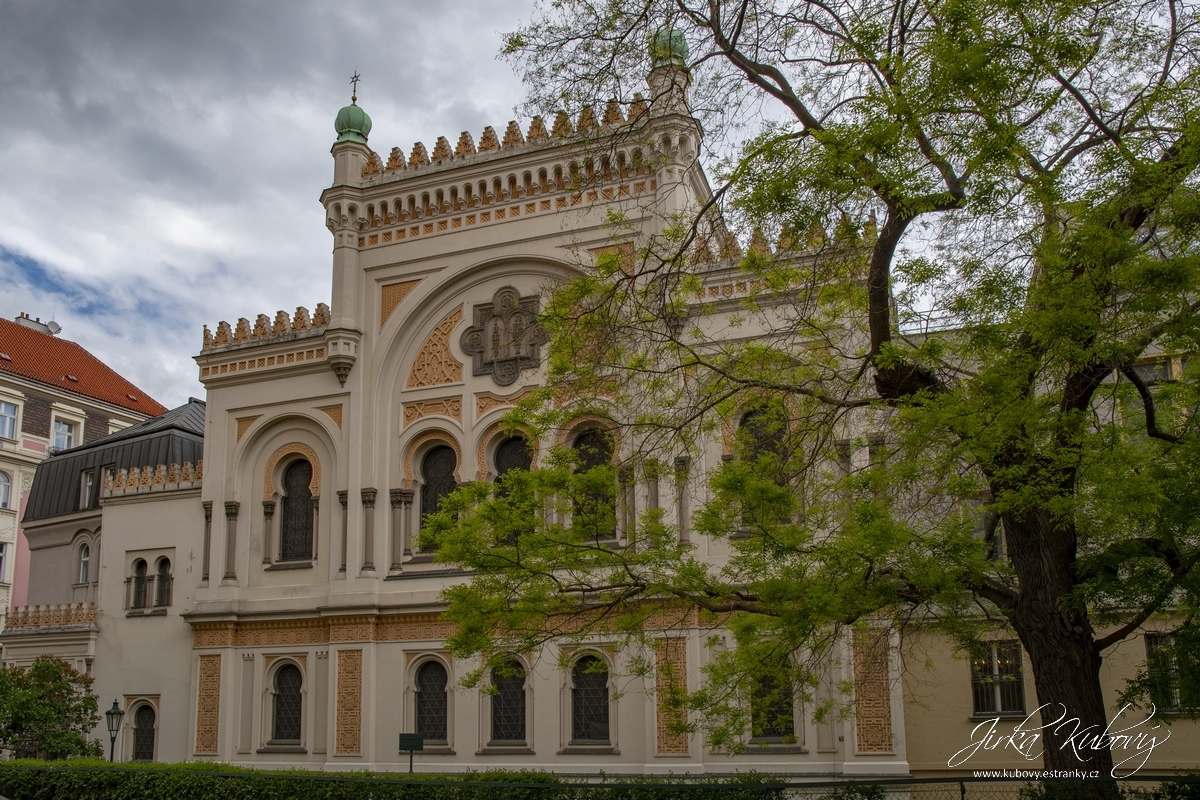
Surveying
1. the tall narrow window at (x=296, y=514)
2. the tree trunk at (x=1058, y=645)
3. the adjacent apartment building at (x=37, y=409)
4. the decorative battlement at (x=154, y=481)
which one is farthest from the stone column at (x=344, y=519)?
the adjacent apartment building at (x=37, y=409)

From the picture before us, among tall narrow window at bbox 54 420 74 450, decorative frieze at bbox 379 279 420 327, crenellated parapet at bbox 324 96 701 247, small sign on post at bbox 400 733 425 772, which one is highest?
crenellated parapet at bbox 324 96 701 247

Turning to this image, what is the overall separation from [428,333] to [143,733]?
10.0 m

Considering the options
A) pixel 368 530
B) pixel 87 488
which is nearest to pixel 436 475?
pixel 368 530

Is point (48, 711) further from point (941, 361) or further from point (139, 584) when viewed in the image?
point (941, 361)

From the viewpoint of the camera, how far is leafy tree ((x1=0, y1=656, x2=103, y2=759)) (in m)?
20.8

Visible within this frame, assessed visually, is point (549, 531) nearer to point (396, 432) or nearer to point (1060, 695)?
point (1060, 695)

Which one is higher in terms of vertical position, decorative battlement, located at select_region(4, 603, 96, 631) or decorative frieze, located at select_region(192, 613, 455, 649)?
decorative battlement, located at select_region(4, 603, 96, 631)

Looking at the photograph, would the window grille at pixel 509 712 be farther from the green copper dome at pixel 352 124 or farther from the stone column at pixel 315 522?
the green copper dome at pixel 352 124

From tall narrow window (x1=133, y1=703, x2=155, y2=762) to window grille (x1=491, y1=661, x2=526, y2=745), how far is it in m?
7.75

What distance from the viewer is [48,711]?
2114 centimetres

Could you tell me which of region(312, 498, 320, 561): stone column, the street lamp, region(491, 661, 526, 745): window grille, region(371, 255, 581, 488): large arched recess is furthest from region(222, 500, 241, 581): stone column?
region(491, 661, 526, 745): window grille

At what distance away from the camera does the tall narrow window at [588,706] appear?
1886 cm

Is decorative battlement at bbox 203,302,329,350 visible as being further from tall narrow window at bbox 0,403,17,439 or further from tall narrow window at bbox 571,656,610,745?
tall narrow window at bbox 0,403,17,439

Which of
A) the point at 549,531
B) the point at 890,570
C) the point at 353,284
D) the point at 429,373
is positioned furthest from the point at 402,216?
the point at 890,570
